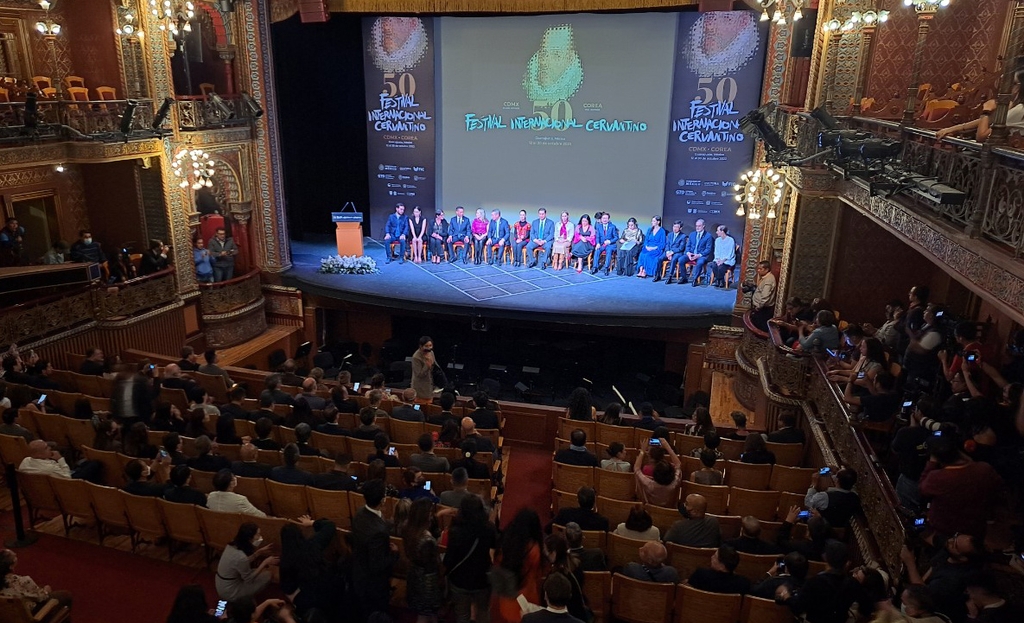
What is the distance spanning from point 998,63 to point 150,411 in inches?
427

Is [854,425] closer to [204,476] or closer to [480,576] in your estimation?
[480,576]

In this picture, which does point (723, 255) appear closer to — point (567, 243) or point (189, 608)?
point (567, 243)

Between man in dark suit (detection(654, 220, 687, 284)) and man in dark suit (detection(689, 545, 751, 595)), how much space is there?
9901 millimetres

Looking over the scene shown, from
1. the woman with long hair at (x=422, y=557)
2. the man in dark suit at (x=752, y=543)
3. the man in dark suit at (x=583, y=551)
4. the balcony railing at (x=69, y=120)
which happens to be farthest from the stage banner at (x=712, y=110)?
the woman with long hair at (x=422, y=557)

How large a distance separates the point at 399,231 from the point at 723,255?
6.93 metres

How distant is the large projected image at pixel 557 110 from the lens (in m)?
14.7

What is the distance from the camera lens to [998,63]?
361 inches

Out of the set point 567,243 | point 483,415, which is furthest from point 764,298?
point 483,415

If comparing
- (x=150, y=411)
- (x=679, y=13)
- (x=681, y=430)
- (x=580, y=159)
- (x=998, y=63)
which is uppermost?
(x=679, y=13)

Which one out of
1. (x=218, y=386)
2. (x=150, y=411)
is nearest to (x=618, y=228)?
(x=218, y=386)

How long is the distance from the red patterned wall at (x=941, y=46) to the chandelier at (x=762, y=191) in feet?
6.77

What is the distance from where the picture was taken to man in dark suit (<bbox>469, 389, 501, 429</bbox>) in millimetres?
8086

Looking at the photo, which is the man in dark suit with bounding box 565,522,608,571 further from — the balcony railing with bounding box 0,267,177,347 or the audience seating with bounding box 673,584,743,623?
the balcony railing with bounding box 0,267,177,347

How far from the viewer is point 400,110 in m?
16.3
